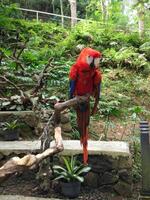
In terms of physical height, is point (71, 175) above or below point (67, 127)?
below

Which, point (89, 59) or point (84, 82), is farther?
point (84, 82)

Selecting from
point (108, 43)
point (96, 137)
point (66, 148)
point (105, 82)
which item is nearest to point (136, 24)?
point (108, 43)

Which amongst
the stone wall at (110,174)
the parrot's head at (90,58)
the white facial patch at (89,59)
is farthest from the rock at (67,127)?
the white facial patch at (89,59)

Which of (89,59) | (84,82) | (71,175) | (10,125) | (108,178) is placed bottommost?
(108,178)

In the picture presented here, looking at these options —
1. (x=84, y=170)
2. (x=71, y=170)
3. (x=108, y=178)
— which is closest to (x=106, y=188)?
(x=108, y=178)

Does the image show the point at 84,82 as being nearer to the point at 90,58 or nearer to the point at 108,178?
the point at 90,58

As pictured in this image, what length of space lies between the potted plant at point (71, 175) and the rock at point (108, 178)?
0.26m

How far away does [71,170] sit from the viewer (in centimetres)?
402

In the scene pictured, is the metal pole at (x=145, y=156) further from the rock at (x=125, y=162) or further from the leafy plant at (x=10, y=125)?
the leafy plant at (x=10, y=125)

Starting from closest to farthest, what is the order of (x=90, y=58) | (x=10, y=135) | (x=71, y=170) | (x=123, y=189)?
(x=90, y=58), (x=71, y=170), (x=123, y=189), (x=10, y=135)

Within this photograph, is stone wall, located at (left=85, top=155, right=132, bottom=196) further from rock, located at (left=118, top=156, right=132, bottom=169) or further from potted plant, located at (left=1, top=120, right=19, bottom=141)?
potted plant, located at (left=1, top=120, right=19, bottom=141)

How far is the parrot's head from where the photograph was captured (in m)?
3.00

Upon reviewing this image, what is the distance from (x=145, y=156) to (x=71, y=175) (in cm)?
82

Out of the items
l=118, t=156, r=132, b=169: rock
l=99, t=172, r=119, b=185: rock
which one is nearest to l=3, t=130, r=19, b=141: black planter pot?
l=99, t=172, r=119, b=185: rock
